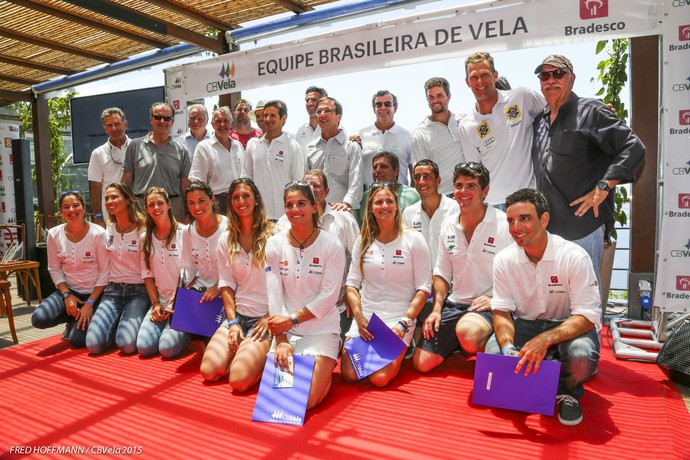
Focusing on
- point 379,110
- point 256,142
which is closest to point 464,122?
point 379,110

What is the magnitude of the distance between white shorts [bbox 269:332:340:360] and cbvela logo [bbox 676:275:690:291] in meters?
2.94

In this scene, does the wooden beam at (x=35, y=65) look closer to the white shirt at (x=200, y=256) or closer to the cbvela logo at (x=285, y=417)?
the white shirt at (x=200, y=256)

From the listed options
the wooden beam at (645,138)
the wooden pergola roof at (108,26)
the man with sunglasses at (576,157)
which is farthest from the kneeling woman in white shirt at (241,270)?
the wooden beam at (645,138)

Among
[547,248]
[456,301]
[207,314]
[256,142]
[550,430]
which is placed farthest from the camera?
[256,142]

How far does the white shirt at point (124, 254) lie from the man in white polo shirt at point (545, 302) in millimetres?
3053

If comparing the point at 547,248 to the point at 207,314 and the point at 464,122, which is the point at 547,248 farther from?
the point at 207,314

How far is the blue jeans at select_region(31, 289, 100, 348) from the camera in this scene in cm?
426

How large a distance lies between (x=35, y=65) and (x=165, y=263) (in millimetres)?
5220

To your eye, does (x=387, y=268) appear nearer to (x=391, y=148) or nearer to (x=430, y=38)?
(x=391, y=148)

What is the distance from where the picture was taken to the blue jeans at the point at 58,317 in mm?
4255

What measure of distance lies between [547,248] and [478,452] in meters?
1.20

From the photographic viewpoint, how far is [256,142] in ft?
15.3

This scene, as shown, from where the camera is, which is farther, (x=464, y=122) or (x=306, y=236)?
(x=464, y=122)

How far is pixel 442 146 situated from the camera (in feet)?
13.9
